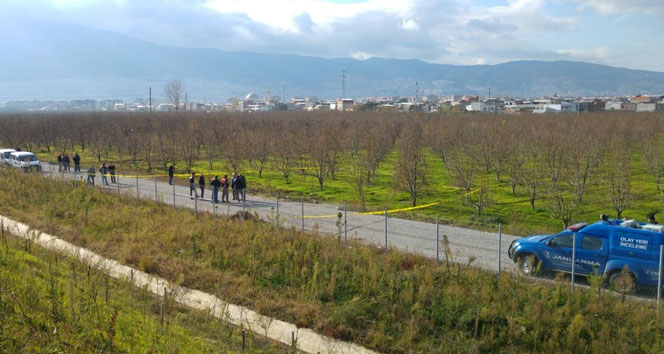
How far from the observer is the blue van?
11930 millimetres

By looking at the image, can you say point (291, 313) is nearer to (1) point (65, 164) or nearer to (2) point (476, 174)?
(2) point (476, 174)

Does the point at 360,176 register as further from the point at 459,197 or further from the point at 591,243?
the point at 591,243

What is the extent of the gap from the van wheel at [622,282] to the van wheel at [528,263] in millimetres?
1755

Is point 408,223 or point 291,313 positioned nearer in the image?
point 291,313

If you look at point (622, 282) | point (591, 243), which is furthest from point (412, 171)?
point (622, 282)

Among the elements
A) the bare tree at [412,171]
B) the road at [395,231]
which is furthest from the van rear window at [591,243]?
the bare tree at [412,171]

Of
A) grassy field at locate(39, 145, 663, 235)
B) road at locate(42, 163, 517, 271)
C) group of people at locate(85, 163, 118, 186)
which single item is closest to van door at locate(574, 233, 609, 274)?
road at locate(42, 163, 517, 271)

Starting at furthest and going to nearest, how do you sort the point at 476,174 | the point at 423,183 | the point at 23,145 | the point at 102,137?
the point at 23,145
the point at 102,137
the point at 476,174
the point at 423,183

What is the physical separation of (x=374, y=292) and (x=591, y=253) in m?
5.62

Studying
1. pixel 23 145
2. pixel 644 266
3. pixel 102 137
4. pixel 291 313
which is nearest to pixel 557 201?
pixel 644 266

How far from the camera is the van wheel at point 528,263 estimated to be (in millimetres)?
13028

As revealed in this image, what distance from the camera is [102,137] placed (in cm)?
4909

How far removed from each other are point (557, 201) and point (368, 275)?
1281cm

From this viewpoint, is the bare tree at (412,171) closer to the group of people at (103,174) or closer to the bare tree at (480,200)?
the bare tree at (480,200)
